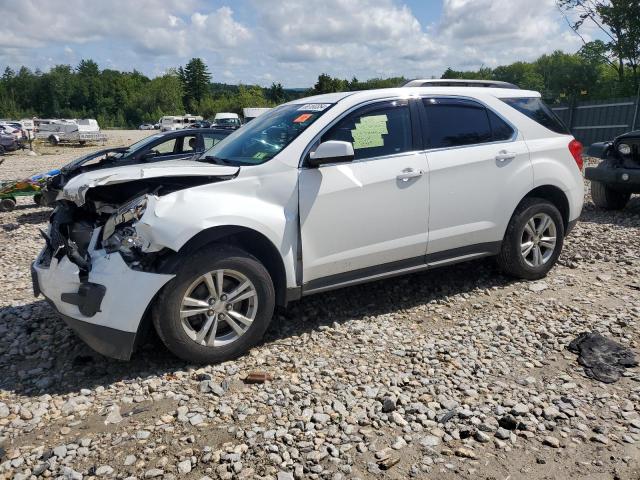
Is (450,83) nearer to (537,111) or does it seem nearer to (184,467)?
(537,111)

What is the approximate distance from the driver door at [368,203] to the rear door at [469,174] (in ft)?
0.53

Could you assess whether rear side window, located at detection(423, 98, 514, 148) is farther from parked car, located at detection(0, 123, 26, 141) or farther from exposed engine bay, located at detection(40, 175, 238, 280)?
parked car, located at detection(0, 123, 26, 141)

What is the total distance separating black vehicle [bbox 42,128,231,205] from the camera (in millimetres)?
9836

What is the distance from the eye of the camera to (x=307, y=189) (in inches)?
162

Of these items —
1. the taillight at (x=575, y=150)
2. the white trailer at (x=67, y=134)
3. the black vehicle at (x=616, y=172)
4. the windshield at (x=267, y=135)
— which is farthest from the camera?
the white trailer at (x=67, y=134)

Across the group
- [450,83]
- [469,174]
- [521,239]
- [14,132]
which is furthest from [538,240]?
[14,132]

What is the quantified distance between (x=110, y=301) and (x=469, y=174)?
3.15 m

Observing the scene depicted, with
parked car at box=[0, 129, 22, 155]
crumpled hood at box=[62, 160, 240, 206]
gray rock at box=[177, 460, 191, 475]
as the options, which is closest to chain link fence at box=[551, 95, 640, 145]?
crumpled hood at box=[62, 160, 240, 206]

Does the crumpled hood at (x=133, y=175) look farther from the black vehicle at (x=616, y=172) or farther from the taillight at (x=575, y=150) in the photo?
the black vehicle at (x=616, y=172)

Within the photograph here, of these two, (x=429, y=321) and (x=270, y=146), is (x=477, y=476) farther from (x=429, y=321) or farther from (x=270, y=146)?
(x=270, y=146)

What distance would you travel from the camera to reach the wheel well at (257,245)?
377 centimetres

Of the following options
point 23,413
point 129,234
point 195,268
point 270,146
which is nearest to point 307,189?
point 270,146

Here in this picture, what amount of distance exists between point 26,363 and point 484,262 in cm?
452

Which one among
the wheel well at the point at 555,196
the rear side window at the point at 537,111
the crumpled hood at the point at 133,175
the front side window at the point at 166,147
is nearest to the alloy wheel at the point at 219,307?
the crumpled hood at the point at 133,175
